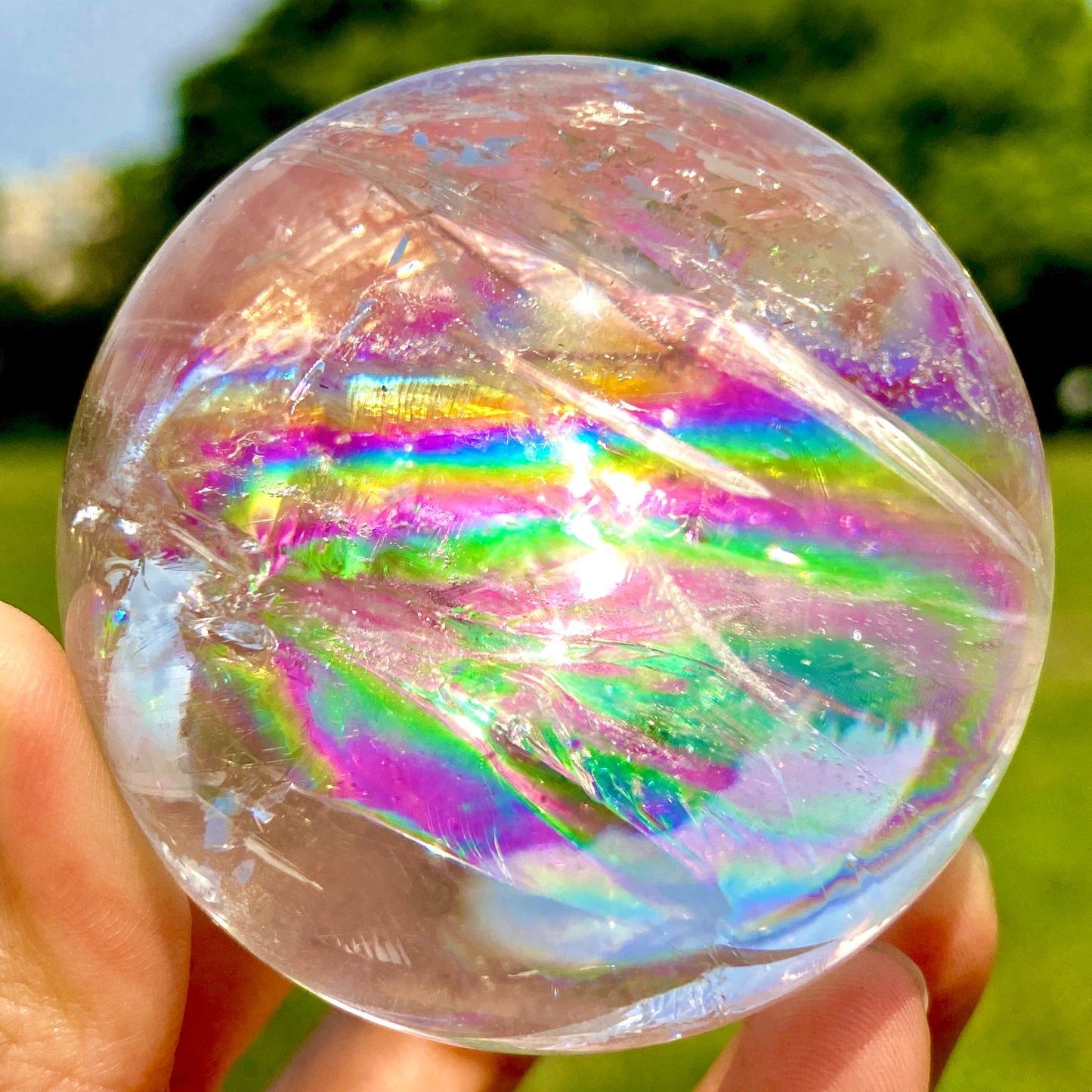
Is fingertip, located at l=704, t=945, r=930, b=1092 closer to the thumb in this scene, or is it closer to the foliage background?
the thumb

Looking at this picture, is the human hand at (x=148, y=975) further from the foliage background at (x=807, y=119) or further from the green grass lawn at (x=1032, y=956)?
the foliage background at (x=807, y=119)

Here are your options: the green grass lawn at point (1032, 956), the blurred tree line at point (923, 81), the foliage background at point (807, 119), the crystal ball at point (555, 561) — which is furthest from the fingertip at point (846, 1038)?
the blurred tree line at point (923, 81)

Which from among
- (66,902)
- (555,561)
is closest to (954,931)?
(555,561)

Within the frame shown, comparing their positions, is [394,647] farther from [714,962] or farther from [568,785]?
[714,962]

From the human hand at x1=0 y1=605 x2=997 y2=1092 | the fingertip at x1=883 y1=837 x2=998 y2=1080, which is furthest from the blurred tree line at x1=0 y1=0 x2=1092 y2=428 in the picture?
the human hand at x1=0 y1=605 x2=997 y2=1092

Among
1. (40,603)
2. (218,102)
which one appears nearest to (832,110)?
(218,102)

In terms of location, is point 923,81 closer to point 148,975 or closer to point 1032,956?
point 1032,956
